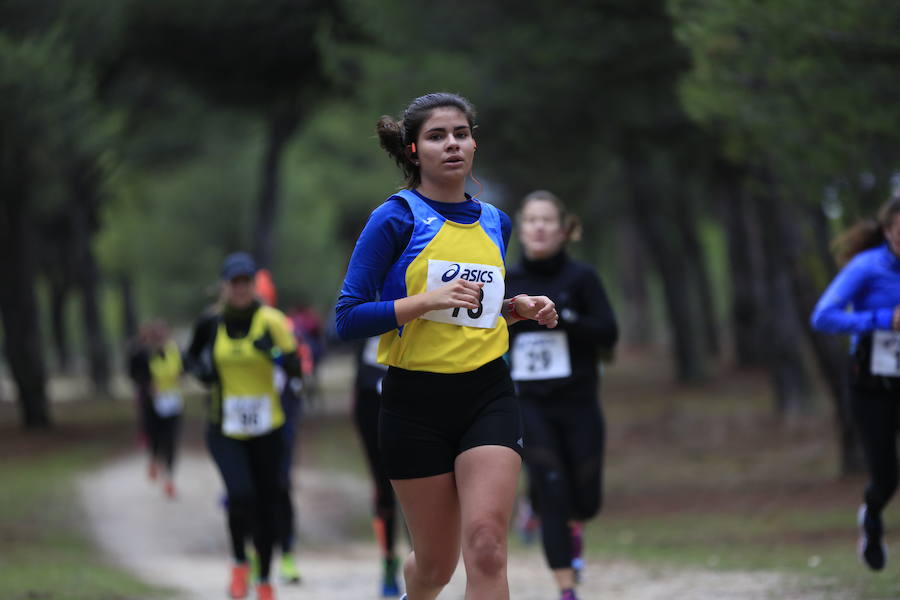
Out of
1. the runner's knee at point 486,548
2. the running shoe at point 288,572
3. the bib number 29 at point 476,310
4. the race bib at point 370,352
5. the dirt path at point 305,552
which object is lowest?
the dirt path at point 305,552

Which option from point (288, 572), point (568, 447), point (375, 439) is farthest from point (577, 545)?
point (288, 572)

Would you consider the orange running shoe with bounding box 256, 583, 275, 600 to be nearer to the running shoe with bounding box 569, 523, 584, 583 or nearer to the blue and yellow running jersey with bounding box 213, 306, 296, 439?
the blue and yellow running jersey with bounding box 213, 306, 296, 439

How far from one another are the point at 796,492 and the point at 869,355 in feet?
23.8

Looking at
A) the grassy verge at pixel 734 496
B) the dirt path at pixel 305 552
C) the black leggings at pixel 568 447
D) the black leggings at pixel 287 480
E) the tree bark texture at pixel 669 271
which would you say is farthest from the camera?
the tree bark texture at pixel 669 271

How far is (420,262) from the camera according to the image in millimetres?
5070

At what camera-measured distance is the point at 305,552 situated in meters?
13.5

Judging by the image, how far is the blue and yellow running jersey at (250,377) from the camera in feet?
28.5

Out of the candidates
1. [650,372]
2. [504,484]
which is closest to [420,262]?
[504,484]

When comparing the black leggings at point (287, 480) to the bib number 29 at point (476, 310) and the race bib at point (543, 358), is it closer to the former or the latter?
the race bib at point (543, 358)

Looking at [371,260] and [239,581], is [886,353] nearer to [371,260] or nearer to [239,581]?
[371,260]

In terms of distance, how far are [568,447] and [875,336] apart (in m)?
1.83

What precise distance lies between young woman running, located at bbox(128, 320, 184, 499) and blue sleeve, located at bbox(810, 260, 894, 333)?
1170cm

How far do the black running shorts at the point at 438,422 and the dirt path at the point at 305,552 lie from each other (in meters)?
3.49

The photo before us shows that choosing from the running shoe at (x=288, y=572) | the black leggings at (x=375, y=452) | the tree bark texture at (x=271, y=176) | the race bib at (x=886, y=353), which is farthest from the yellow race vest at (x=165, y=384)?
the tree bark texture at (x=271, y=176)
